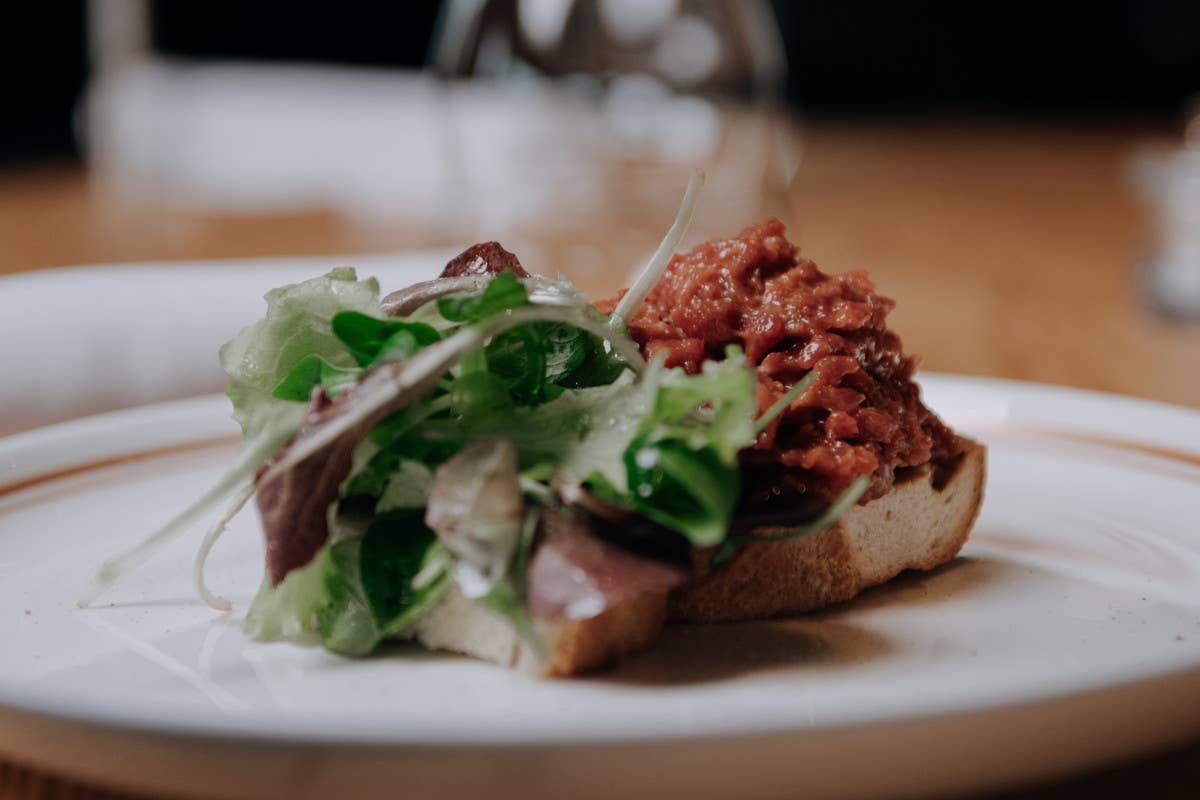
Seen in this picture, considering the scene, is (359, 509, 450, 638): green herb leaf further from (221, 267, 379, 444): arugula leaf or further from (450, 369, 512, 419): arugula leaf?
(221, 267, 379, 444): arugula leaf

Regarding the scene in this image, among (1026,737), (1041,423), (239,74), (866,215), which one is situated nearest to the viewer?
(1026,737)

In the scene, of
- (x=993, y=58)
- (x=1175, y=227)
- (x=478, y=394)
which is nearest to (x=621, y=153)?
(x=1175, y=227)

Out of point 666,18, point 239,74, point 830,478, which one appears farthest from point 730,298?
point 239,74

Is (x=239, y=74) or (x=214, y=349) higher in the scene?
(x=214, y=349)

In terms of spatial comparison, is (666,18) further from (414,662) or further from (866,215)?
(414,662)

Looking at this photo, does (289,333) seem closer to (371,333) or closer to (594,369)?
(371,333)

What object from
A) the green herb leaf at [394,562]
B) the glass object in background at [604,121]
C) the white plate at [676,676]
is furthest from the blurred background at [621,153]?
the green herb leaf at [394,562]
